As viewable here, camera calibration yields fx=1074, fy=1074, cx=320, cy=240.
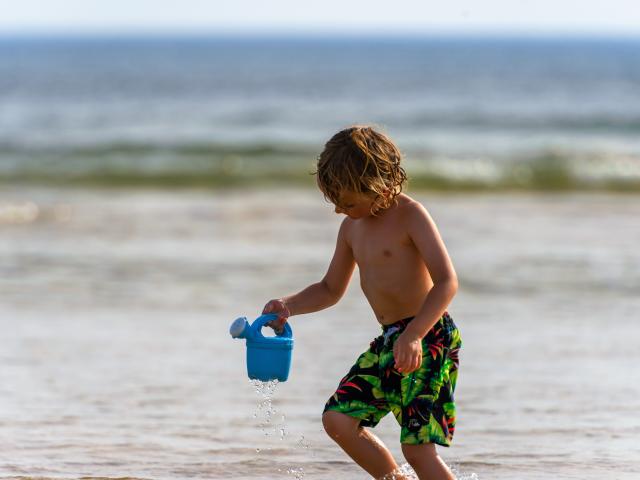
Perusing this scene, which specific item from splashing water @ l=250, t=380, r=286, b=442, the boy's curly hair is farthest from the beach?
the boy's curly hair

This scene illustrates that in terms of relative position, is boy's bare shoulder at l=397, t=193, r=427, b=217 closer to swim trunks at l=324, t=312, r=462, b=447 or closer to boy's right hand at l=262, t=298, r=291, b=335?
swim trunks at l=324, t=312, r=462, b=447

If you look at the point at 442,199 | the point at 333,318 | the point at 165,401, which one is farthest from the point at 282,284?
the point at 442,199

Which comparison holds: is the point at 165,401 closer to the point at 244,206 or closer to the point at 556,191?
the point at 244,206

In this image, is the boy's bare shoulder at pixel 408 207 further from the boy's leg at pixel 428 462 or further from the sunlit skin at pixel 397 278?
the boy's leg at pixel 428 462

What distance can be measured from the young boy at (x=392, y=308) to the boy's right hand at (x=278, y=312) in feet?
0.86

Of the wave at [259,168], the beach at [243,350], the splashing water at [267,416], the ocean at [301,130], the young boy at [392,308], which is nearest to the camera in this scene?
the young boy at [392,308]

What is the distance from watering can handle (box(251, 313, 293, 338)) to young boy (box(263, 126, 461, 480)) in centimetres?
26

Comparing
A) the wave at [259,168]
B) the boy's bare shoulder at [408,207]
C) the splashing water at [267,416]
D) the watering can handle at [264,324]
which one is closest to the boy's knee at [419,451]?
the watering can handle at [264,324]

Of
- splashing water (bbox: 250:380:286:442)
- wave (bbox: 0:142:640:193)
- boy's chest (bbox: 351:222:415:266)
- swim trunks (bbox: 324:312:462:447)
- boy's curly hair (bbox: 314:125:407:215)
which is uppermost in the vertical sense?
wave (bbox: 0:142:640:193)

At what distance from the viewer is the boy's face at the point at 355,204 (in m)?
2.96

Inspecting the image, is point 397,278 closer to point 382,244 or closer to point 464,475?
point 382,244

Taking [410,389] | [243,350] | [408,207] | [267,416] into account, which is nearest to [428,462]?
[410,389]

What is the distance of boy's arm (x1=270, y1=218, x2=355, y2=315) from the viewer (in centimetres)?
322

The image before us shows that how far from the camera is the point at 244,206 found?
1224 cm
